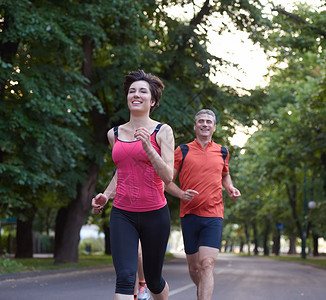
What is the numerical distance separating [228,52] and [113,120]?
4178mm

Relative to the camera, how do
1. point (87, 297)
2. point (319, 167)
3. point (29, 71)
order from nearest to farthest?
point (87, 297) → point (29, 71) → point (319, 167)

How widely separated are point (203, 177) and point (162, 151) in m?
2.04

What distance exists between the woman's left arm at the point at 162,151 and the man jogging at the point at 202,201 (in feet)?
5.61

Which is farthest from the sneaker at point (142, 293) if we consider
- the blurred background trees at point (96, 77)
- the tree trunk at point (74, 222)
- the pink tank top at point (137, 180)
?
the tree trunk at point (74, 222)

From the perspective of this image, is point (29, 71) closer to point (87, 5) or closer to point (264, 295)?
point (87, 5)

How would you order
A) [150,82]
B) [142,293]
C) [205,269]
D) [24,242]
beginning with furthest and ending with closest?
[24,242] < [142,293] < [205,269] < [150,82]

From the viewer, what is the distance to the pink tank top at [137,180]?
4371 millimetres

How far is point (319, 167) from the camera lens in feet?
99.3

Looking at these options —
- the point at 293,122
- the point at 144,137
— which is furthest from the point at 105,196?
the point at 293,122

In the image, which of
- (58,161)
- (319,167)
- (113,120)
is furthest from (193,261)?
(319,167)

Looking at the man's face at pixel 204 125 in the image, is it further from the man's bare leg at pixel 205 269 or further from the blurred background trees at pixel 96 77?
the blurred background trees at pixel 96 77

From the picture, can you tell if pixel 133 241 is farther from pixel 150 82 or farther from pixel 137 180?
pixel 150 82

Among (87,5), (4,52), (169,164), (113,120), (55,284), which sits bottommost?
(55,284)

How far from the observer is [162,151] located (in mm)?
4383
